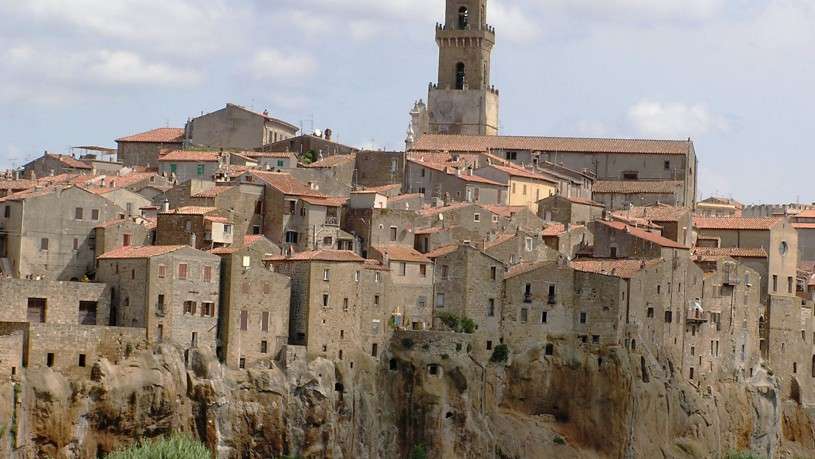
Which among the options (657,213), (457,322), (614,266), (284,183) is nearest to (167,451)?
(457,322)

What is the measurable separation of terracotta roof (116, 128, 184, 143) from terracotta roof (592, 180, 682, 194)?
937 inches

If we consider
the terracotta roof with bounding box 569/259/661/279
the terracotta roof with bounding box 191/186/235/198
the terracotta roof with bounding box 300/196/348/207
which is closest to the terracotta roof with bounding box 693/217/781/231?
the terracotta roof with bounding box 569/259/661/279

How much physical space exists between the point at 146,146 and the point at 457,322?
33.1 m

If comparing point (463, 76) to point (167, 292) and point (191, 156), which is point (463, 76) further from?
point (167, 292)

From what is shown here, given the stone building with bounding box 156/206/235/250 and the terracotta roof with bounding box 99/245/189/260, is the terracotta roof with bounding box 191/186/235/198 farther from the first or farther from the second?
the terracotta roof with bounding box 99/245/189/260

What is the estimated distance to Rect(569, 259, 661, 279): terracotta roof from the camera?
355ft

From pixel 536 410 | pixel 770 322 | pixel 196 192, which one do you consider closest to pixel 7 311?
pixel 196 192

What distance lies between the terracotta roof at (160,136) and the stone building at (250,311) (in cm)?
3361

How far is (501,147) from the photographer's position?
442ft

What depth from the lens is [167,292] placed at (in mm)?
93688

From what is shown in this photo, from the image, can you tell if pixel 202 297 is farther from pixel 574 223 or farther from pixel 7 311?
pixel 574 223

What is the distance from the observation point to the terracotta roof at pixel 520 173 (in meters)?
124

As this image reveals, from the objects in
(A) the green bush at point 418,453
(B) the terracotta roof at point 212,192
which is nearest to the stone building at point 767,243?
(A) the green bush at point 418,453

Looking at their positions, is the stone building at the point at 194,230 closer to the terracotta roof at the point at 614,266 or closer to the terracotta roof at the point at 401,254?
the terracotta roof at the point at 401,254
